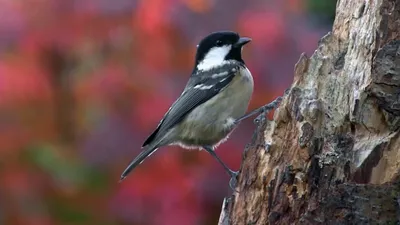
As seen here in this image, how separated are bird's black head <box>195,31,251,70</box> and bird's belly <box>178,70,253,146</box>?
0.80 ft

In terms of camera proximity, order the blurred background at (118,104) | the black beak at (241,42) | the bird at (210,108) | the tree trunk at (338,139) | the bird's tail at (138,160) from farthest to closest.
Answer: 1. the blurred background at (118,104)
2. the black beak at (241,42)
3. the bird at (210,108)
4. the bird's tail at (138,160)
5. the tree trunk at (338,139)

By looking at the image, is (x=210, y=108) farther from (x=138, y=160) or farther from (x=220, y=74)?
(x=138, y=160)

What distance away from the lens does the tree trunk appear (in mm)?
2566

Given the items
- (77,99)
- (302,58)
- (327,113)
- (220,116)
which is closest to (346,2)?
(302,58)

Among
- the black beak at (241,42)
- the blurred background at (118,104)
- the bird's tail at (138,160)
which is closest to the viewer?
the bird's tail at (138,160)

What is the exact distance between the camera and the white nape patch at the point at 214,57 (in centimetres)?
451

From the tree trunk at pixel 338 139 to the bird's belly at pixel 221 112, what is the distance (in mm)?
1344

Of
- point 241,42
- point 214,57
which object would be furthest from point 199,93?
point 241,42

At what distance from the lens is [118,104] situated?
16.0 ft

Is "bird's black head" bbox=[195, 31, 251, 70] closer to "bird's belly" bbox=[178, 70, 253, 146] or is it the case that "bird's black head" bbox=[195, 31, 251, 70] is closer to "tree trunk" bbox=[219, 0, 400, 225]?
"bird's belly" bbox=[178, 70, 253, 146]

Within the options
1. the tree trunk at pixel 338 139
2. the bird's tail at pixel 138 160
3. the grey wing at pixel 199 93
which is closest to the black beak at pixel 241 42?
the grey wing at pixel 199 93

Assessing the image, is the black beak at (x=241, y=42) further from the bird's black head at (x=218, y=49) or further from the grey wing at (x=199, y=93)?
the grey wing at (x=199, y=93)

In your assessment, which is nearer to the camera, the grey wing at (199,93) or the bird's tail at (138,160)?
the bird's tail at (138,160)

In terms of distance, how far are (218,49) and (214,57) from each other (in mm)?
61
